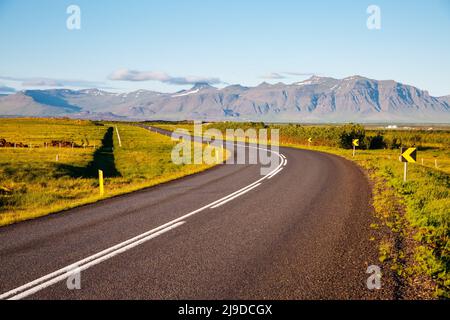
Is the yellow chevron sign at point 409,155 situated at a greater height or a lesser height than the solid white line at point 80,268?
greater

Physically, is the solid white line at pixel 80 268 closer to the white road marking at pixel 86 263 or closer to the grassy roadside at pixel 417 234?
the white road marking at pixel 86 263

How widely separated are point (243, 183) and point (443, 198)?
7186mm

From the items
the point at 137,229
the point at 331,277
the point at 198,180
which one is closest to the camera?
the point at 331,277

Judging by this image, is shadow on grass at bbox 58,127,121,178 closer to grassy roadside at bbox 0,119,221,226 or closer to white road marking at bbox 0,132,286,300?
grassy roadside at bbox 0,119,221,226

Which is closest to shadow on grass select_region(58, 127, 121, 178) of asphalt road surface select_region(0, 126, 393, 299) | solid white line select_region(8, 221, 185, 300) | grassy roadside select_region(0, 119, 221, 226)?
grassy roadside select_region(0, 119, 221, 226)

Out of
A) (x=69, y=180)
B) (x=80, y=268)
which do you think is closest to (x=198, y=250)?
(x=80, y=268)

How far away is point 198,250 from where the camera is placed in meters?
7.14

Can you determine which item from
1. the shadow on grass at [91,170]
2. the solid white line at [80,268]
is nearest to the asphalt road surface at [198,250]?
the solid white line at [80,268]

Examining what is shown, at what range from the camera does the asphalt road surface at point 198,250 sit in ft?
18.1

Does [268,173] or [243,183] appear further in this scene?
[268,173]

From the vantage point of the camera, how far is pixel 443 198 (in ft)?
38.0

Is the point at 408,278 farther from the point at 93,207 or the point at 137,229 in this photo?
the point at 93,207
